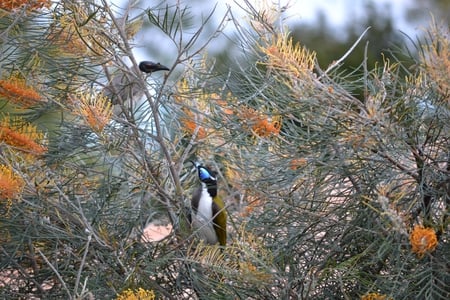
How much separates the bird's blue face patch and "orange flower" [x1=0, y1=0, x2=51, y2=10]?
3.19 feet

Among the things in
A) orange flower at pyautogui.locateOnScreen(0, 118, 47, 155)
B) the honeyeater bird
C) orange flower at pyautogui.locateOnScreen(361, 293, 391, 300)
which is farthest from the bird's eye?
orange flower at pyautogui.locateOnScreen(361, 293, 391, 300)

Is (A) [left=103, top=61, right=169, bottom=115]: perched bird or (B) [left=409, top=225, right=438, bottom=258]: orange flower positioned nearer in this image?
(B) [left=409, top=225, right=438, bottom=258]: orange flower

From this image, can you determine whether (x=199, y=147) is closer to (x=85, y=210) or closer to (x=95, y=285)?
(x=85, y=210)

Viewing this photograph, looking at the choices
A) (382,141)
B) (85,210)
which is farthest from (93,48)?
(382,141)

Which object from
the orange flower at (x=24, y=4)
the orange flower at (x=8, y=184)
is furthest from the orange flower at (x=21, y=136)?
the orange flower at (x=24, y=4)

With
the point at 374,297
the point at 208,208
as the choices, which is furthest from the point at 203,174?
the point at 374,297

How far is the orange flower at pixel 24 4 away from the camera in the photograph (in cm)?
269

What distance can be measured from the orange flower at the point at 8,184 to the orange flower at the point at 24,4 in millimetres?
481

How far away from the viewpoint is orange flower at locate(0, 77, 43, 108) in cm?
284

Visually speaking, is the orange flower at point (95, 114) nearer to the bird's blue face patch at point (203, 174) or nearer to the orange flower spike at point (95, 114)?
the orange flower spike at point (95, 114)

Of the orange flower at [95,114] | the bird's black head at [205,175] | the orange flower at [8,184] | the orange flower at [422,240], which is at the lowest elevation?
the orange flower at [8,184]

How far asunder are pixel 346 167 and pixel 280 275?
33 cm

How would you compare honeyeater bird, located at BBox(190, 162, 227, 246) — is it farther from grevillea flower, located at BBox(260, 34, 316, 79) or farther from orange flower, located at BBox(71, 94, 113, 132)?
grevillea flower, located at BBox(260, 34, 316, 79)

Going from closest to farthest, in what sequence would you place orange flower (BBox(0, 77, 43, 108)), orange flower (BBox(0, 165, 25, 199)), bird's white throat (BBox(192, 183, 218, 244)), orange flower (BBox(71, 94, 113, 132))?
orange flower (BBox(0, 165, 25, 199)) → orange flower (BBox(71, 94, 113, 132)) → orange flower (BBox(0, 77, 43, 108)) → bird's white throat (BBox(192, 183, 218, 244))
